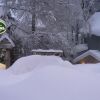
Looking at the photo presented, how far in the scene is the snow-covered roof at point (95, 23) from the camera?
92.9ft

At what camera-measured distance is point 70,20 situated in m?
24.0

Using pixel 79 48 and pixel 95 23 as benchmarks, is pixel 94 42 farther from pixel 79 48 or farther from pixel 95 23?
pixel 79 48

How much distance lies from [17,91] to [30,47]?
17.3m

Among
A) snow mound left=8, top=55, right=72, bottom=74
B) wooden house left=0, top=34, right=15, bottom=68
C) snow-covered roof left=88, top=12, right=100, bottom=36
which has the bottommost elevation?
snow-covered roof left=88, top=12, right=100, bottom=36

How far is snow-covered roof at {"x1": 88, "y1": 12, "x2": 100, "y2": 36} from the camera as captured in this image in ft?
92.9

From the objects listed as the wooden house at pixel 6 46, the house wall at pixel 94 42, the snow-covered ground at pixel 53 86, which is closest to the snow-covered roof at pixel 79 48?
the house wall at pixel 94 42

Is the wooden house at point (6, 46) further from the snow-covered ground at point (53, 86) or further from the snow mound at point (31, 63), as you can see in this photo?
the snow-covered ground at point (53, 86)

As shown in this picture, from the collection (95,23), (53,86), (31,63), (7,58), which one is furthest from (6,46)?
(53,86)

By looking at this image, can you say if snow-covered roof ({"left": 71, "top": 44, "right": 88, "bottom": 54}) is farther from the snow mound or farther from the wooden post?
the snow mound

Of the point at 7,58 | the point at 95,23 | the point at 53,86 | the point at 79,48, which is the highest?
the point at 53,86

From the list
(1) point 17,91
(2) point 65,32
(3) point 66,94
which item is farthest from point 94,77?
(2) point 65,32

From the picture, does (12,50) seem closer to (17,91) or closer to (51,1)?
(51,1)

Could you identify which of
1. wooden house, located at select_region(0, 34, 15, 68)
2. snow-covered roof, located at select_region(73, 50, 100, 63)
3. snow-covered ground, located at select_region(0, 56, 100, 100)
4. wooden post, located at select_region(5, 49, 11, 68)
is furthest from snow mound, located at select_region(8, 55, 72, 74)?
snow-covered roof, located at select_region(73, 50, 100, 63)

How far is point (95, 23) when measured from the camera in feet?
94.6
